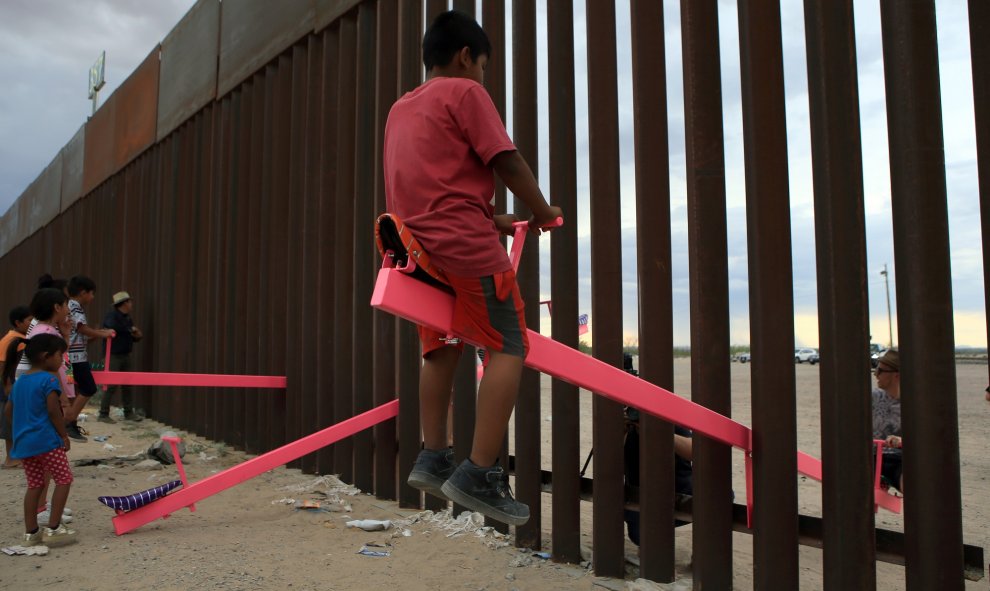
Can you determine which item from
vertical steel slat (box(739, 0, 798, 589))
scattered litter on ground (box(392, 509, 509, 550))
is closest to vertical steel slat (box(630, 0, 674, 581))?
vertical steel slat (box(739, 0, 798, 589))

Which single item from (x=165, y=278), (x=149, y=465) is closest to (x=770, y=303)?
(x=149, y=465)

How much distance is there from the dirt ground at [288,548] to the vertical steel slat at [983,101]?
6.05ft

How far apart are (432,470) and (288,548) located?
1.98m

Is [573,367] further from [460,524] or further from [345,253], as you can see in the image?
[345,253]

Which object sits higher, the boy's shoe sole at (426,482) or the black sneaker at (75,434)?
the boy's shoe sole at (426,482)

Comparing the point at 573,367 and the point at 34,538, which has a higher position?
the point at 573,367

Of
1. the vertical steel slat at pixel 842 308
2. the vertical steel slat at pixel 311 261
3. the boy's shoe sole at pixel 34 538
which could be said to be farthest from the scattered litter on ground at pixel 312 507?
the vertical steel slat at pixel 842 308

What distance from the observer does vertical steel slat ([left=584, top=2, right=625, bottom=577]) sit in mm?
3371

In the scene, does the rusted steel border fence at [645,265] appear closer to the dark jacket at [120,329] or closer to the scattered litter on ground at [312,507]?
the scattered litter on ground at [312,507]

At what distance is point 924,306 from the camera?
2.53 metres

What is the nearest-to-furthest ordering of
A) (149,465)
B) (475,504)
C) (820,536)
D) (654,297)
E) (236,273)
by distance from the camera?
(475,504) → (820,536) → (654,297) → (149,465) → (236,273)

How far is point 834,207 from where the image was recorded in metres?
2.73

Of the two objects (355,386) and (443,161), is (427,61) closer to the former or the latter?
(443,161)

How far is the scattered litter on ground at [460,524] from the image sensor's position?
3842 mm
